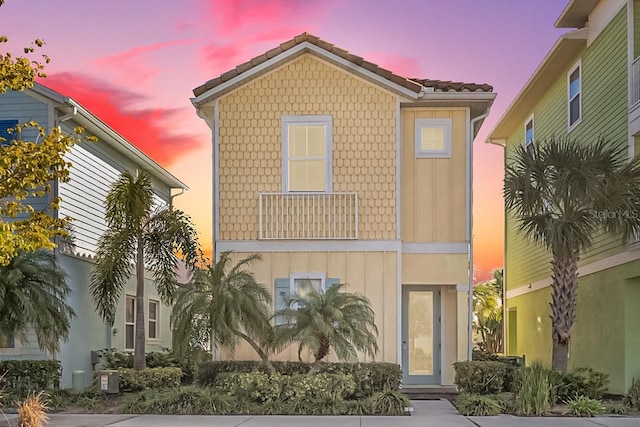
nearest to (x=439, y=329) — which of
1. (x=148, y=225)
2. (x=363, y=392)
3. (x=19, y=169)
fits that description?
(x=363, y=392)

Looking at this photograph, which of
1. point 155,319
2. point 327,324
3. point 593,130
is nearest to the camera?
point 327,324

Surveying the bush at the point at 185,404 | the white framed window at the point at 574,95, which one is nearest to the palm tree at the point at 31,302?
the bush at the point at 185,404

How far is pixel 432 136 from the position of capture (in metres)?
19.1

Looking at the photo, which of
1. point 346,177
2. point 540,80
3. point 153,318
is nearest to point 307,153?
point 346,177

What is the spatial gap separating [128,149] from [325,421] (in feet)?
40.7

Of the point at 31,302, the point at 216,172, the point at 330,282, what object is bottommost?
the point at 31,302

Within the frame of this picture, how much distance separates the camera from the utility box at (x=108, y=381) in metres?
16.9

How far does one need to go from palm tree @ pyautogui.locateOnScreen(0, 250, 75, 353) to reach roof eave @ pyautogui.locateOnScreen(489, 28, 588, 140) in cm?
1392

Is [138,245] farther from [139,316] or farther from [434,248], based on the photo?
[434,248]

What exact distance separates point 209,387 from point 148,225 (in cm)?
459

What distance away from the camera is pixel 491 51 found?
74.8ft

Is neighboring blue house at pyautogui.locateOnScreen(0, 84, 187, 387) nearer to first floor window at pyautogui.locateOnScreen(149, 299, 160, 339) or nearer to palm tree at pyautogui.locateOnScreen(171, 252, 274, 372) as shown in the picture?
first floor window at pyautogui.locateOnScreen(149, 299, 160, 339)

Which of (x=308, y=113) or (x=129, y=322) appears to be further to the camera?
(x=129, y=322)

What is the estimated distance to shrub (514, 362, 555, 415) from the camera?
14805 mm
